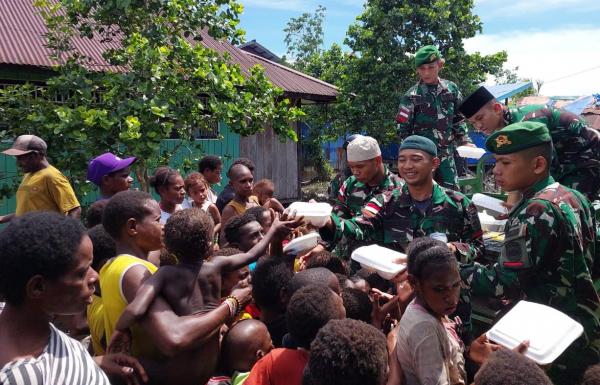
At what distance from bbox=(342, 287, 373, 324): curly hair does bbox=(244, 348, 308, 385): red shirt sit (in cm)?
63

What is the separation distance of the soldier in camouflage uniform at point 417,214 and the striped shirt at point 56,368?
1.80 m

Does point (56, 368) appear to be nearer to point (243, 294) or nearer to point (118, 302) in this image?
point (118, 302)

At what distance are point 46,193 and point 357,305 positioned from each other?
11.2ft

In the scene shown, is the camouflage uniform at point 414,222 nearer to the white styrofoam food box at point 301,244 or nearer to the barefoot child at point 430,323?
the white styrofoam food box at point 301,244

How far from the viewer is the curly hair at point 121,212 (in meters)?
2.62

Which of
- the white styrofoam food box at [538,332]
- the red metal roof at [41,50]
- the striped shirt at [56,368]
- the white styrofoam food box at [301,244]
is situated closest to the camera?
the striped shirt at [56,368]

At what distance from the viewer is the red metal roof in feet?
26.8

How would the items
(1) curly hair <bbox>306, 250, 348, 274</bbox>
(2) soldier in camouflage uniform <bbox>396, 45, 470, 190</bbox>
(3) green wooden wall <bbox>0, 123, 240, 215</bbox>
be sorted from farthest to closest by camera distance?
(3) green wooden wall <bbox>0, 123, 240, 215</bbox>
(2) soldier in camouflage uniform <bbox>396, 45, 470, 190</bbox>
(1) curly hair <bbox>306, 250, 348, 274</bbox>

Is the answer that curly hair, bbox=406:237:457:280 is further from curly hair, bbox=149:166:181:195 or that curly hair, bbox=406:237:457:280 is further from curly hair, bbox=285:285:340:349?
curly hair, bbox=149:166:181:195

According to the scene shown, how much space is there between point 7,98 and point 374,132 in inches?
394

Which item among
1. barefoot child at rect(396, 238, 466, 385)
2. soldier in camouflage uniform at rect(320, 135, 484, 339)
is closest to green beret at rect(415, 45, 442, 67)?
soldier in camouflage uniform at rect(320, 135, 484, 339)

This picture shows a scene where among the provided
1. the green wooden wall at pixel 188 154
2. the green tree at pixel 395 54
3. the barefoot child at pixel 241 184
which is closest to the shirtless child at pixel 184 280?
the barefoot child at pixel 241 184

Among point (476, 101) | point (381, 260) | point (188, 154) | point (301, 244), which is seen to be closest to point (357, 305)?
→ point (381, 260)

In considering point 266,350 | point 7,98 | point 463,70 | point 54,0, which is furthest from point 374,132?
point 266,350
